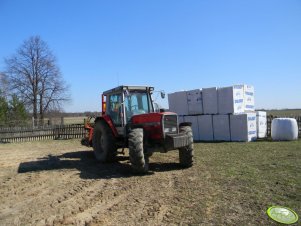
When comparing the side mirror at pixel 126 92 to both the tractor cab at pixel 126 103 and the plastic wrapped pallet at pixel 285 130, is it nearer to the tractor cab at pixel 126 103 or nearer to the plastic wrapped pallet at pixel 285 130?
the tractor cab at pixel 126 103

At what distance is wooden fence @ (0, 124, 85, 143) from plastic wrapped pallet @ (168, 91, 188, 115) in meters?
6.28

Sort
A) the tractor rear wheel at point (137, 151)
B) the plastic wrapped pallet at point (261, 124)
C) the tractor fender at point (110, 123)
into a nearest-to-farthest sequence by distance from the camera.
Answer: the tractor rear wheel at point (137, 151), the tractor fender at point (110, 123), the plastic wrapped pallet at point (261, 124)

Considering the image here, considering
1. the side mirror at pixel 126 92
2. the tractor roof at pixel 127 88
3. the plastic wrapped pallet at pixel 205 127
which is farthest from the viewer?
the plastic wrapped pallet at pixel 205 127

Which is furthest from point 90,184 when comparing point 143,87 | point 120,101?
point 143,87

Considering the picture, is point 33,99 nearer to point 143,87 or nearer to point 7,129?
point 7,129

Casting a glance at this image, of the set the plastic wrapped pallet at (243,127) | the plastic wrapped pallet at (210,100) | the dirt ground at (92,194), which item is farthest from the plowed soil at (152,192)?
the plastic wrapped pallet at (210,100)

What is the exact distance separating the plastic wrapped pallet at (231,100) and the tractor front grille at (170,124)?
8383mm

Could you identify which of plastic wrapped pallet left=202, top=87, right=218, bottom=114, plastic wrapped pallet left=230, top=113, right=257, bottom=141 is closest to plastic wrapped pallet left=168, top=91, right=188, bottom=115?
plastic wrapped pallet left=202, top=87, right=218, bottom=114

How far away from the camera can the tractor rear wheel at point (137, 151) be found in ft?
27.4

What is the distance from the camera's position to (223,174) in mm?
8453

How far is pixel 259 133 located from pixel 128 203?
12.8 metres

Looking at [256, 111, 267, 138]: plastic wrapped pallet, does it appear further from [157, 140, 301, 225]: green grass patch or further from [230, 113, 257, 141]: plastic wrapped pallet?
[157, 140, 301, 225]: green grass patch

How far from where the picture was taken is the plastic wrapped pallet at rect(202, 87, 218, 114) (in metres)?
17.8

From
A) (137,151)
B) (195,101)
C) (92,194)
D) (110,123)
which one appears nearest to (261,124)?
(195,101)
